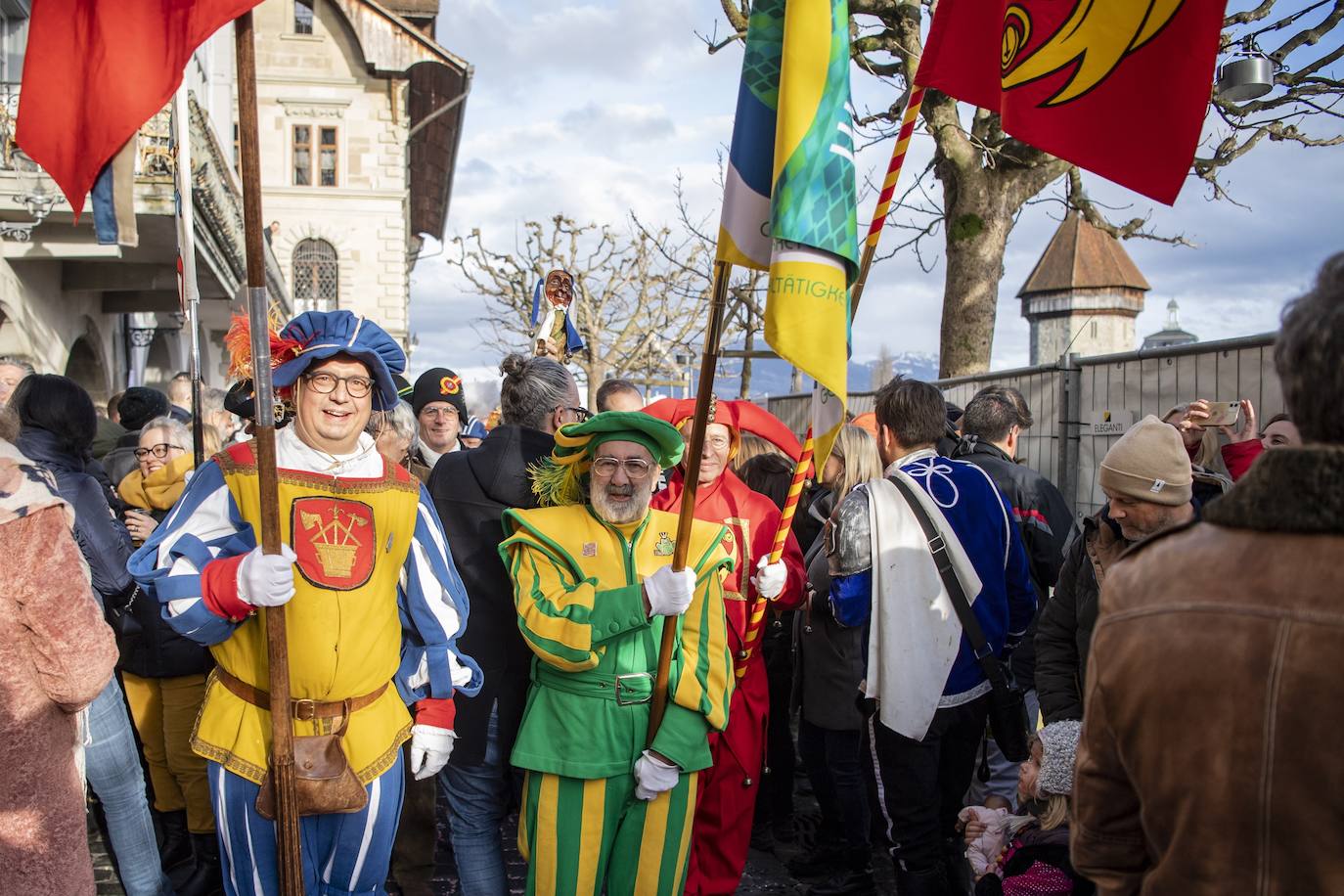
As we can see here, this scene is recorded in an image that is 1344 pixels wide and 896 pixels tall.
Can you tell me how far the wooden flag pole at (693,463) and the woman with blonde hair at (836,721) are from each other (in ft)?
3.83

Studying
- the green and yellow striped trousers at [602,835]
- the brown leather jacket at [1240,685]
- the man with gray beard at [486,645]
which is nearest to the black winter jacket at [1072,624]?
the green and yellow striped trousers at [602,835]

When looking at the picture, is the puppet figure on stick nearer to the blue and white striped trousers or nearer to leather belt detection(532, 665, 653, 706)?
leather belt detection(532, 665, 653, 706)

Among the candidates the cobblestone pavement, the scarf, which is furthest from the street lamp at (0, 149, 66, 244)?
the cobblestone pavement

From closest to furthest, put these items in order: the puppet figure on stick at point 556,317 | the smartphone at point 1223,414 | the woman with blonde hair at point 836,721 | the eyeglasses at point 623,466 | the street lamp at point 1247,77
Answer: the eyeglasses at point 623,466 → the smartphone at point 1223,414 → the woman with blonde hair at point 836,721 → the puppet figure on stick at point 556,317 → the street lamp at point 1247,77

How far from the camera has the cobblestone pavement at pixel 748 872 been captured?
15.0 ft

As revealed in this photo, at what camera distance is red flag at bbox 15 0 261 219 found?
2674mm

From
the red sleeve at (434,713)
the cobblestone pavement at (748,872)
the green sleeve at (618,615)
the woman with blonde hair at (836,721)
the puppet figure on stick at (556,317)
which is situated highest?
the puppet figure on stick at (556,317)

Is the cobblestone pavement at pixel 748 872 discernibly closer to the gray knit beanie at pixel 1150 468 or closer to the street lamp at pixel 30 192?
the gray knit beanie at pixel 1150 468

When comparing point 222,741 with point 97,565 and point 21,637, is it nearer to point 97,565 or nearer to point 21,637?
point 21,637

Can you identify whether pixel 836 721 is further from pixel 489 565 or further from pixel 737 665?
pixel 489 565

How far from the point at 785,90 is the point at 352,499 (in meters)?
1.60

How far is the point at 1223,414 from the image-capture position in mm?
4434

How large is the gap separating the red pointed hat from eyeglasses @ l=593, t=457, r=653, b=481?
1028mm

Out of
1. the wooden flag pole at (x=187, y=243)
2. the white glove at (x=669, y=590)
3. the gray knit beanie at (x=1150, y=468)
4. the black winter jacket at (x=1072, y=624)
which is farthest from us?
the wooden flag pole at (x=187, y=243)
